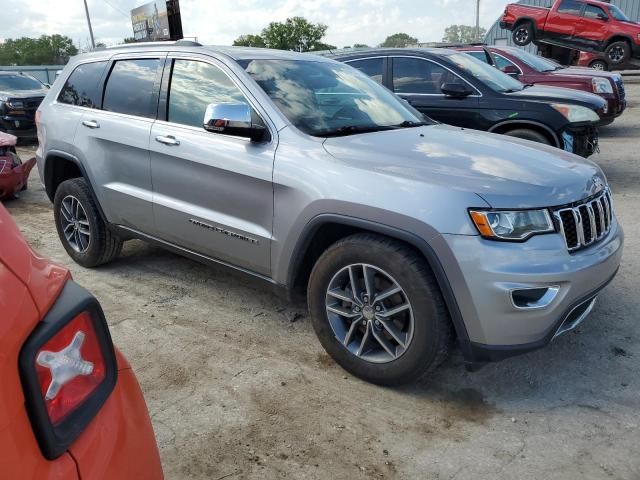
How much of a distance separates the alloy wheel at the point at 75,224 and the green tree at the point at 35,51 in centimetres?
6532

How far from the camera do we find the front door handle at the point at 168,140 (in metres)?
3.74

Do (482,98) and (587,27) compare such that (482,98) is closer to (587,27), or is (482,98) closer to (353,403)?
(353,403)

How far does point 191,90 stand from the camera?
3836mm

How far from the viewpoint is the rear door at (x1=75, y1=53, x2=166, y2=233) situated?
4039mm

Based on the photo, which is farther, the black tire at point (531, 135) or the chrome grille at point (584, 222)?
the black tire at point (531, 135)

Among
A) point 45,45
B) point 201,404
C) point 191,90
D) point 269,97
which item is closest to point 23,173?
point 191,90

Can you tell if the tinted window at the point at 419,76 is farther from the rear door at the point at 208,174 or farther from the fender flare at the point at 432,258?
the fender flare at the point at 432,258

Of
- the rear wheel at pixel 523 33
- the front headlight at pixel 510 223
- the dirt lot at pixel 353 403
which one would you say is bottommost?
the dirt lot at pixel 353 403

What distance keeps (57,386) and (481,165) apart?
2.32 meters

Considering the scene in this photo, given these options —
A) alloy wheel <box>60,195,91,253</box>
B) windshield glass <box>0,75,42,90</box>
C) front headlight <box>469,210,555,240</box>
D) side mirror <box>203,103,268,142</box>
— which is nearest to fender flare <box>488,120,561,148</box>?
side mirror <box>203,103,268,142</box>

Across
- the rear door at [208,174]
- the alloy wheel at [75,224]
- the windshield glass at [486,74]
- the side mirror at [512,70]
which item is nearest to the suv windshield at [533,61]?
the side mirror at [512,70]

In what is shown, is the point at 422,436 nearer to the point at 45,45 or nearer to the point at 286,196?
the point at 286,196

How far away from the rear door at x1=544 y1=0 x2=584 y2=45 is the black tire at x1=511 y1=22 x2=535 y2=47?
22.9 inches

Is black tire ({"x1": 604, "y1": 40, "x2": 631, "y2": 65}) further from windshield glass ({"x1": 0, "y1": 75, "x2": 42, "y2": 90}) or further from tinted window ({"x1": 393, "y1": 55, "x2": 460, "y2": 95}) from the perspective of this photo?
windshield glass ({"x1": 0, "y1": 75, "x2": 42, "y2": 90})
